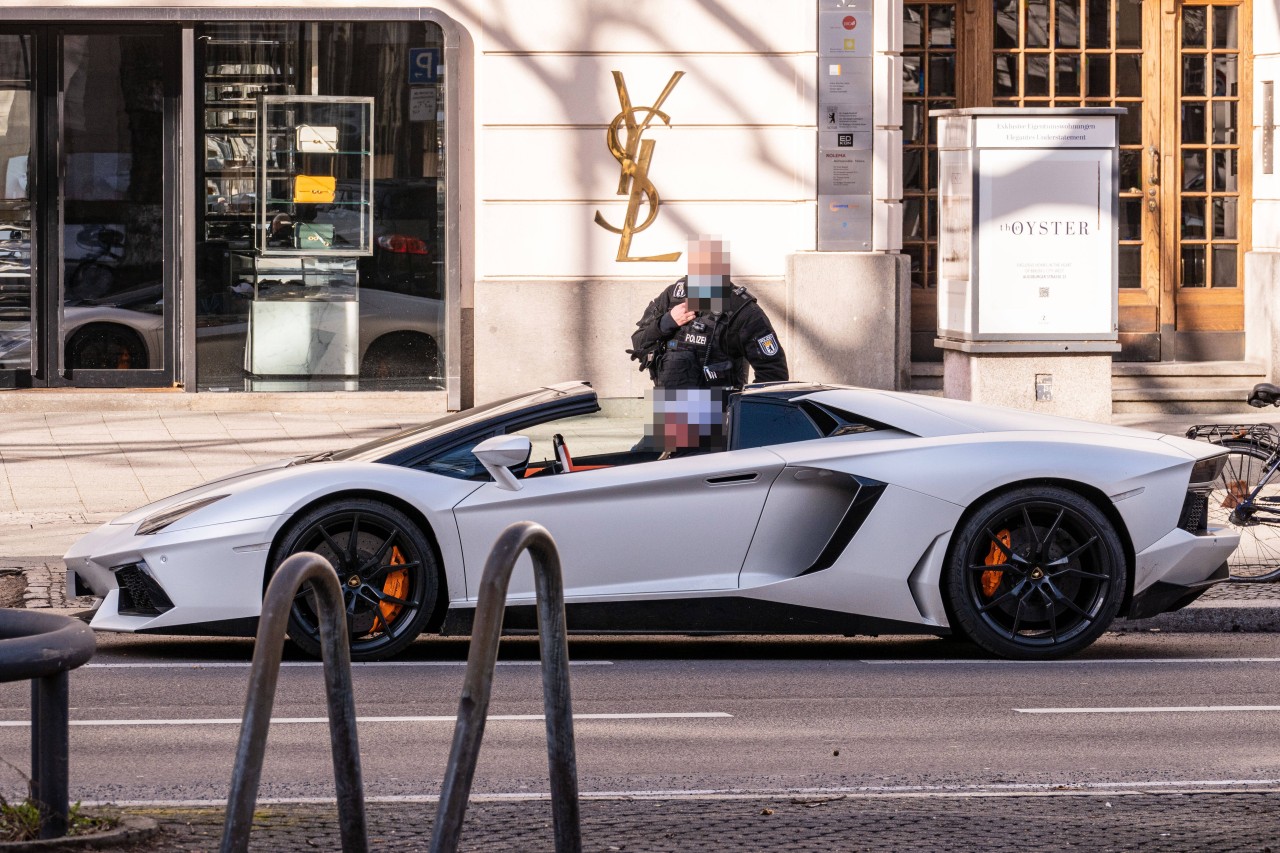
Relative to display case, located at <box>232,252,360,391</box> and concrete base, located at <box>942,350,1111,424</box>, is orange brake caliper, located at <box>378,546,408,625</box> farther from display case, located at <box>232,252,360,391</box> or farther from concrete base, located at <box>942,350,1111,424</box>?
display case, located at <box>232,252,360,391</box>

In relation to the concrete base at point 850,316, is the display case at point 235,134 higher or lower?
higher

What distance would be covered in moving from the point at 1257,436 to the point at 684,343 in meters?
3.09

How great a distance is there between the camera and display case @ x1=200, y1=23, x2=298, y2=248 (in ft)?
54.5

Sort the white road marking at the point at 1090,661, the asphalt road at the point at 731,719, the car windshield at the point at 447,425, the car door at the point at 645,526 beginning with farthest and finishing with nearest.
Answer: the car windshield at the point at 447,425 < the white road marking at the point at 1090,661 < the car door at the point at 645,526 < the asphalt road at the point at 731,719

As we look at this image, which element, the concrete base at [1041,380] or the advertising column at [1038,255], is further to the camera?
the concrete base at [1041,380]

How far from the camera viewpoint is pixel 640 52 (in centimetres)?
1641

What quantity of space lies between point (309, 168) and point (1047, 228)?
6571 mm

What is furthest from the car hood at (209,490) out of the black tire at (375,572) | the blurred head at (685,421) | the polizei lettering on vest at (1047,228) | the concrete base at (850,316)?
the concrete base at (850,316)

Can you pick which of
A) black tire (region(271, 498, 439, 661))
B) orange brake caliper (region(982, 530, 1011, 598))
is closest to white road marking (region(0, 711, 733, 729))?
black tire (region(271, 498, 439, 661))

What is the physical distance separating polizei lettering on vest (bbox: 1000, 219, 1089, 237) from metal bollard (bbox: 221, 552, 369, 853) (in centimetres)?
987

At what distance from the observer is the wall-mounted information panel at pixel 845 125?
53.7 feet

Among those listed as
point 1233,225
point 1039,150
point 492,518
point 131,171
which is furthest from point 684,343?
point 1233,225

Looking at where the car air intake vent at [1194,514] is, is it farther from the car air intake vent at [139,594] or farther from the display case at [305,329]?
the display case at [305,329]

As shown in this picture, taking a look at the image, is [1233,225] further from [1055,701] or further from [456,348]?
[1055,701]
